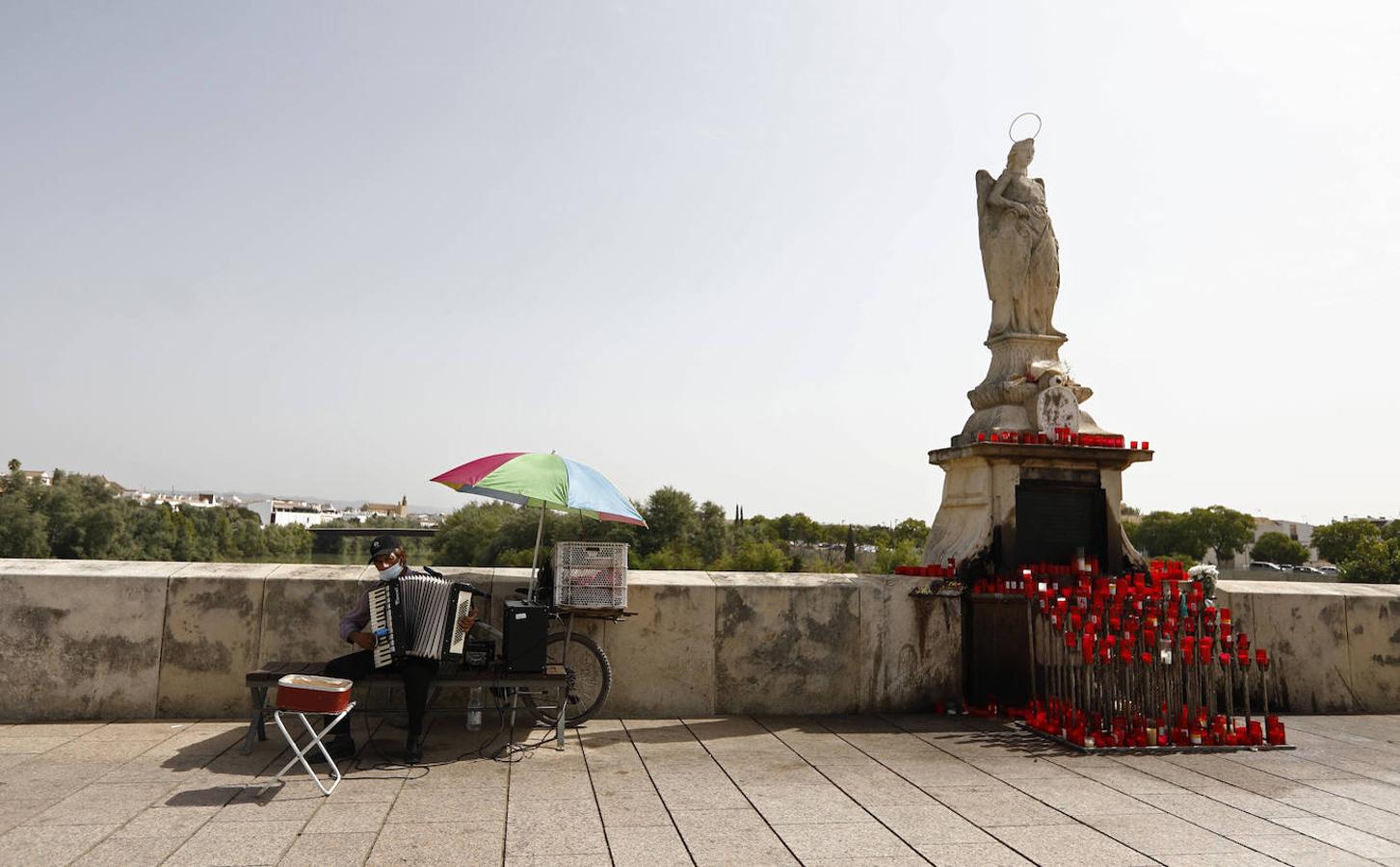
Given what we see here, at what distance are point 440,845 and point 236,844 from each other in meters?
0.88

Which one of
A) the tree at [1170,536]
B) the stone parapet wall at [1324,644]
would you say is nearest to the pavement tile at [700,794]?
the stone parapet wall at [1324,644]

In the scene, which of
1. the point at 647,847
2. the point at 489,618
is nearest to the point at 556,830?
the point at 647,847

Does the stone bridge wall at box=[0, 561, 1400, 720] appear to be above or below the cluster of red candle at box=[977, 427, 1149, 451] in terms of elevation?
below

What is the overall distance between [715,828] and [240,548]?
88.3 meters

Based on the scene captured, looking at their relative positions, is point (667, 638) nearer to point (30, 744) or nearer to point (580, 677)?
point (580, 677)

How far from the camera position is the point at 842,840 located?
166 inches

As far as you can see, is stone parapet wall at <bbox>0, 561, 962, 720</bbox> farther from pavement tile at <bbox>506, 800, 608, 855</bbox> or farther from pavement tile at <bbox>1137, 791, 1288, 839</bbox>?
pavement tile at <bbox>1137, 791, 1288, 839</bbox>

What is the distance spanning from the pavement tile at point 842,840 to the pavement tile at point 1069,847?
560 millimetres

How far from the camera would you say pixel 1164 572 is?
8.01 m

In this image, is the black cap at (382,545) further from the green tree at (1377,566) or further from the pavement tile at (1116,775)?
the green tree at (1377,566)

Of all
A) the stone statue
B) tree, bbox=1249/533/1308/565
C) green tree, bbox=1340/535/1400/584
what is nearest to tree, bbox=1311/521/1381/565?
tree, bbox=1249/533/1308/565

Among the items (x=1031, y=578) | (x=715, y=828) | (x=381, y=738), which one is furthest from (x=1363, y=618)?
(x=381, y=738)

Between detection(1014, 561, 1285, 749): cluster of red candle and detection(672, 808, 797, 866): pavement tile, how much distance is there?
117 inches

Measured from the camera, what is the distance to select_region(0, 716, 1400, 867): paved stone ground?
4.00m
